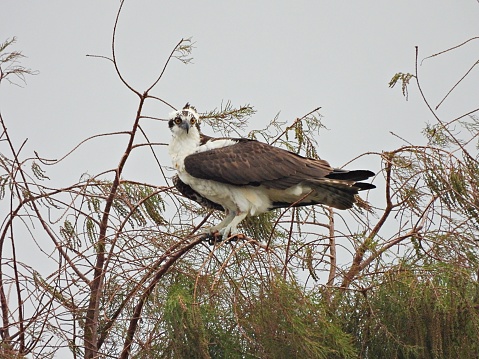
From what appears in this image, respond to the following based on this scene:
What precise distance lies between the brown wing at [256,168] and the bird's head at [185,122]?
234 millimetres

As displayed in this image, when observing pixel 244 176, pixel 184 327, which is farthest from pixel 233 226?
pixel 184 327

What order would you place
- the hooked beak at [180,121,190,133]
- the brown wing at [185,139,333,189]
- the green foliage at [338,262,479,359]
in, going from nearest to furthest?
the green foliage at [338,262,479,359] < the brown wing at [185,139,333,189] < the hooked beak at [180,121,190,133]

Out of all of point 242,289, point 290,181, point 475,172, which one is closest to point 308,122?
point 290,181

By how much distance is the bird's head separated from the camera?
28.0 ft

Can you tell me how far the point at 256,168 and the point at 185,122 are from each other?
66 cm

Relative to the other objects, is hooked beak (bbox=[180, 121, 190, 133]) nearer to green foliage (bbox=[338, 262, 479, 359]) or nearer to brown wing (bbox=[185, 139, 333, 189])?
brown wing (bbox=[185, 139, 333, 189])

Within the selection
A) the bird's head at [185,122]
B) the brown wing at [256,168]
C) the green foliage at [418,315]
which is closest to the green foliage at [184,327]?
the green foliage at [418,315]

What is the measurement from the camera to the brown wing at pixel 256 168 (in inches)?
327

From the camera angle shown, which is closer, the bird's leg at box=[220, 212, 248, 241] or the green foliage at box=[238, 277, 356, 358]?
the green foliage at box=[238, 277, 356, 358]

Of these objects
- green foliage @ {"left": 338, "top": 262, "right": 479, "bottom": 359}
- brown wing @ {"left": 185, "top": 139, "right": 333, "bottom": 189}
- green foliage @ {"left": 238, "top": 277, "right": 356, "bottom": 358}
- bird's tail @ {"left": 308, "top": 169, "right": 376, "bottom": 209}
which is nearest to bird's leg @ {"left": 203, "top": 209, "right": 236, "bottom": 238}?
brown wing @ {"left": 185, "top": 139, "right": 333, "bottom": 189}

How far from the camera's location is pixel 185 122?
8516 mm

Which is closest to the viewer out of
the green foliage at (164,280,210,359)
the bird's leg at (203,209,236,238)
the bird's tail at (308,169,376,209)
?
the green foliage at (164,280,210,359)

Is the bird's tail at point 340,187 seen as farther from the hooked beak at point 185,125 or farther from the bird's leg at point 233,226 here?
the hooked beak at point 185,125

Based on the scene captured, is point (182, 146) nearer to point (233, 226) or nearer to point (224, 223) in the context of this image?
point (224, 223)
